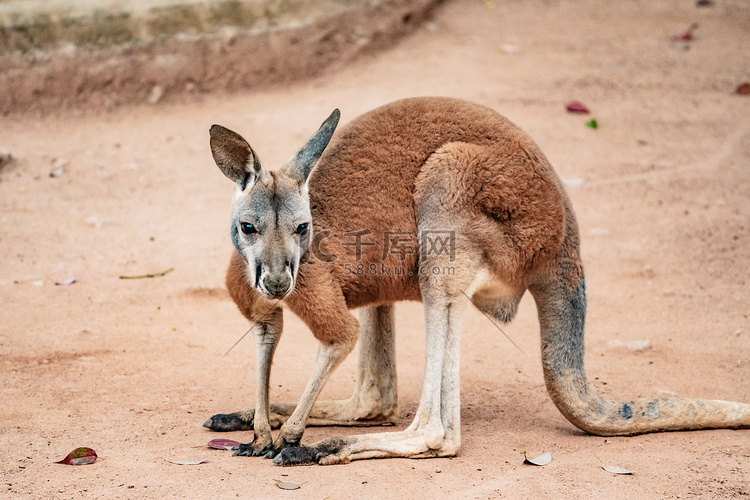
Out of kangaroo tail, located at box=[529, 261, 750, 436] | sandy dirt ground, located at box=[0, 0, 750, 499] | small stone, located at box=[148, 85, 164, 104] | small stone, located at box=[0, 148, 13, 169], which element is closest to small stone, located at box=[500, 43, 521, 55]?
sandy dirt ground, located at box=[0, 0, 750, 499]

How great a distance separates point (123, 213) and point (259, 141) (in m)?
1.37

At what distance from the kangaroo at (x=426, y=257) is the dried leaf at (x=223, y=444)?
57 mm

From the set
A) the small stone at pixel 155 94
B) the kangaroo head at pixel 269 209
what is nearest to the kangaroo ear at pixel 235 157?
the kangaroo head at pixel 269 209

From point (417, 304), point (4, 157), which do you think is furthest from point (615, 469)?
point (4, 157)

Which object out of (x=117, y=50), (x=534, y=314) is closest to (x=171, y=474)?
(x=534, y=314)

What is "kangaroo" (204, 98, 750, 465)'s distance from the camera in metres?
3.47

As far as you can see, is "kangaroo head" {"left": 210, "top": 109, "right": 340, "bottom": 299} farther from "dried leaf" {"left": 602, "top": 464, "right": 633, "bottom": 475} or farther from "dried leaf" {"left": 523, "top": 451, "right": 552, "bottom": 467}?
"dried leaf" {"left": 602, "top": 464, "right": 633, "bottom": 475}

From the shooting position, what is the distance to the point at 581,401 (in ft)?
12.3

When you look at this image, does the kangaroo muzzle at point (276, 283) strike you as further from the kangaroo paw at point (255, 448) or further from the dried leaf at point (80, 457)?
the dried leaf at point (80, 457)

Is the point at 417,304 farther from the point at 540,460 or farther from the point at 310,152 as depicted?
the point at 310,152

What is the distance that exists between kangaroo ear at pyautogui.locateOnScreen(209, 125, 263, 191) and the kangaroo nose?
0.45m

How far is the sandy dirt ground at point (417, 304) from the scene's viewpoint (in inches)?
132

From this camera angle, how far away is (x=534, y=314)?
18.0ft

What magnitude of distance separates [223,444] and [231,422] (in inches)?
10.6
